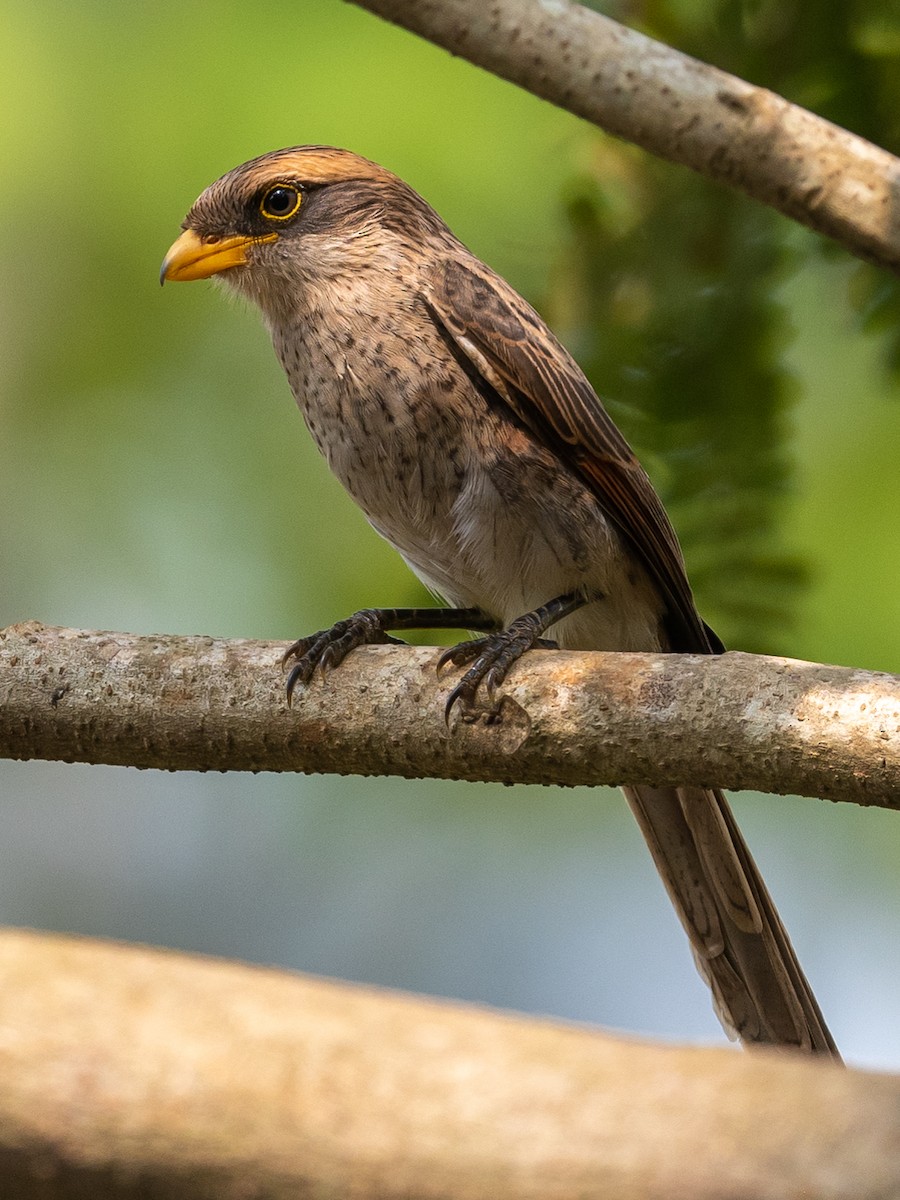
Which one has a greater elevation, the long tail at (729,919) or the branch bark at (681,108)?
the branch bark at (681,108)

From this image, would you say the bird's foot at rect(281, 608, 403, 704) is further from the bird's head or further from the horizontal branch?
the bird's head

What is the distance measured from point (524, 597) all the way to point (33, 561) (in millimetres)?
3865

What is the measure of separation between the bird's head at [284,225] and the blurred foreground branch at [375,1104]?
115 inches

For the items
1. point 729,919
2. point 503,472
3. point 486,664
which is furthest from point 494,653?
point 729,919

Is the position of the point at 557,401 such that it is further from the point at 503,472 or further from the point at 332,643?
the point at 332,643

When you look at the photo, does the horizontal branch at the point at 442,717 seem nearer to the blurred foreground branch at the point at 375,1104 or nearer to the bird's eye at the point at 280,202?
the blurred foreground branch at the point at 375,1104

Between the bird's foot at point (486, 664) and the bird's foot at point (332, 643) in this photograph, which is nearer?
the bird's foot at point (486, 664)

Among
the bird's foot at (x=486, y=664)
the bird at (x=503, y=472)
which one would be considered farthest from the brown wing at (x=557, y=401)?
the bird's foot at (x=486, y=664)

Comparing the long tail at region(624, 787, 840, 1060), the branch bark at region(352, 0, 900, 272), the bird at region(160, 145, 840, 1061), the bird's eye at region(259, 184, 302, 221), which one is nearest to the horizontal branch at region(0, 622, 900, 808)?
the bird at region(160, 145, 840, 1061)

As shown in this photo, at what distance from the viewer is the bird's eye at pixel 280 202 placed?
4.22 m

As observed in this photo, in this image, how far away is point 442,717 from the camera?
3066mm

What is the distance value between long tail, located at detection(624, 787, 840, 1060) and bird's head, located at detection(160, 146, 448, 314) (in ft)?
5.58

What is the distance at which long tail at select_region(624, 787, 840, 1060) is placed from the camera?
3754 mm

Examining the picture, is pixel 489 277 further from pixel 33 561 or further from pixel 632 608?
pixel 33 561
